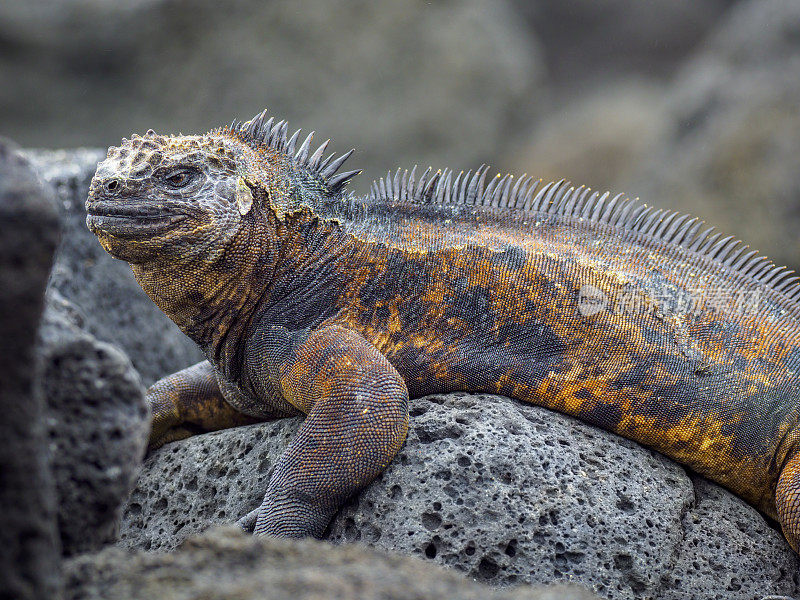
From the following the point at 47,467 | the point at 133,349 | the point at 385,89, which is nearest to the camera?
the point at 47,467

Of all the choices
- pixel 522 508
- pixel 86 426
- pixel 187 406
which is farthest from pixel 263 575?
pixel 187 406

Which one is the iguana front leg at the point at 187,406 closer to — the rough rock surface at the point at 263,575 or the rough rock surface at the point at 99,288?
the rough rock surface at the point at 99,288

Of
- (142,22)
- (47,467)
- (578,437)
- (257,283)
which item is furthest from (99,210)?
(142,22)

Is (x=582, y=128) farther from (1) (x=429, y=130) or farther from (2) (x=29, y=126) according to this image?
(2) (x=29, y=126)

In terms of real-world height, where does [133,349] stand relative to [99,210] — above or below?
below

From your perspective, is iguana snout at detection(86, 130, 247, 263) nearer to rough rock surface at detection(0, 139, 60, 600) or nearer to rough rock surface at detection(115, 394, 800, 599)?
rough rock surface at detection(115, 394, 800, 599)

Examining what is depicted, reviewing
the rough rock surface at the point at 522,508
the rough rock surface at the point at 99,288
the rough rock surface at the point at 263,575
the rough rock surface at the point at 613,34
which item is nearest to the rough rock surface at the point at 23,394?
the rough rock surface at the point at 263,575

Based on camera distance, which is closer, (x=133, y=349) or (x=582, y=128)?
(x=133, y=349)

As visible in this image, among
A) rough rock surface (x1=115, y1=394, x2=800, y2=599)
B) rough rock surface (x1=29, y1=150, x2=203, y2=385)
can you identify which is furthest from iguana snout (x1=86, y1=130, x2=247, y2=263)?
rough rock surface (x1=29, y1=150, x2=203, y2=385)
